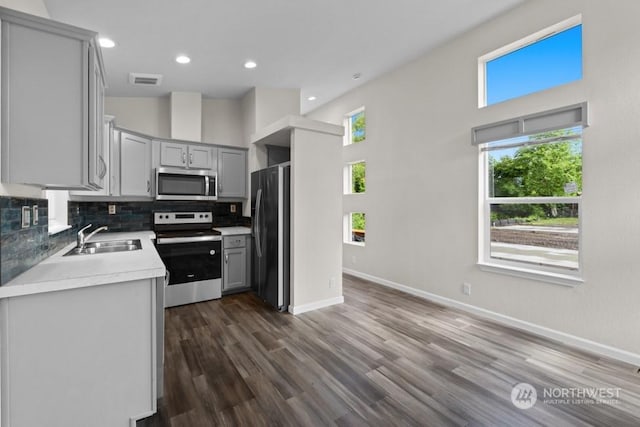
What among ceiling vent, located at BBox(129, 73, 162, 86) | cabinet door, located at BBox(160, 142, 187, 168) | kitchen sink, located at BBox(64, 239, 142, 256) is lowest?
Answer: kitchen sink, located at BBox(64, 239, 142, 256)

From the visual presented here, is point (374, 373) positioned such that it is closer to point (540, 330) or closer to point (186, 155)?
point (540, 330)

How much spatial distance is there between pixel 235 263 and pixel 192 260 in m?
0.60

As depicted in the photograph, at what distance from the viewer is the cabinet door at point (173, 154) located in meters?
4.09

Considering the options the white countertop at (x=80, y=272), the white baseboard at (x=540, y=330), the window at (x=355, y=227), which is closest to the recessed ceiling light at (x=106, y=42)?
the white countertop at (x=80, y=272)

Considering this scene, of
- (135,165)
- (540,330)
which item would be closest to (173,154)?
(135,165)

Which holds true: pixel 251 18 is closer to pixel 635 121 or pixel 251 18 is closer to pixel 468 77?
pixel 468 77

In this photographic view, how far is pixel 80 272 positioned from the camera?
163 cm

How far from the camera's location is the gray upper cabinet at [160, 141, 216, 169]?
411cm

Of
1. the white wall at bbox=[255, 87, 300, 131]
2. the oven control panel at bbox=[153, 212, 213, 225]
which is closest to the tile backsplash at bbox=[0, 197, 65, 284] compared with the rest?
the oven control panel at bbox=[153, 212, 213, 225]

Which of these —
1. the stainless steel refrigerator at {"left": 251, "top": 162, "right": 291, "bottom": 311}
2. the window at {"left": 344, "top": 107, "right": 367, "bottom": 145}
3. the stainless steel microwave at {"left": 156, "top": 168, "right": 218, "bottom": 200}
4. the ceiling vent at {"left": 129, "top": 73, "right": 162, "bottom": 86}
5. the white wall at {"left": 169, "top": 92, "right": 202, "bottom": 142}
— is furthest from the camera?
the window at {"left": 344, "top": 107, "right": 367, "bottom": 145}

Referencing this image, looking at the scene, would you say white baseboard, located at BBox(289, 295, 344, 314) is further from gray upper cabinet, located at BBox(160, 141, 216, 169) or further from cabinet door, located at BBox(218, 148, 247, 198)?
gray upper cabinet, located at BBox(160, 141, 216, 169)

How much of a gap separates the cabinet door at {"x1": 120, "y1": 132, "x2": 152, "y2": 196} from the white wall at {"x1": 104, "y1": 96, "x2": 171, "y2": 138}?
79 cm

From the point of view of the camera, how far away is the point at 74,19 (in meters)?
→ 2.75

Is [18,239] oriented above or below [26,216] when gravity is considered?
below
